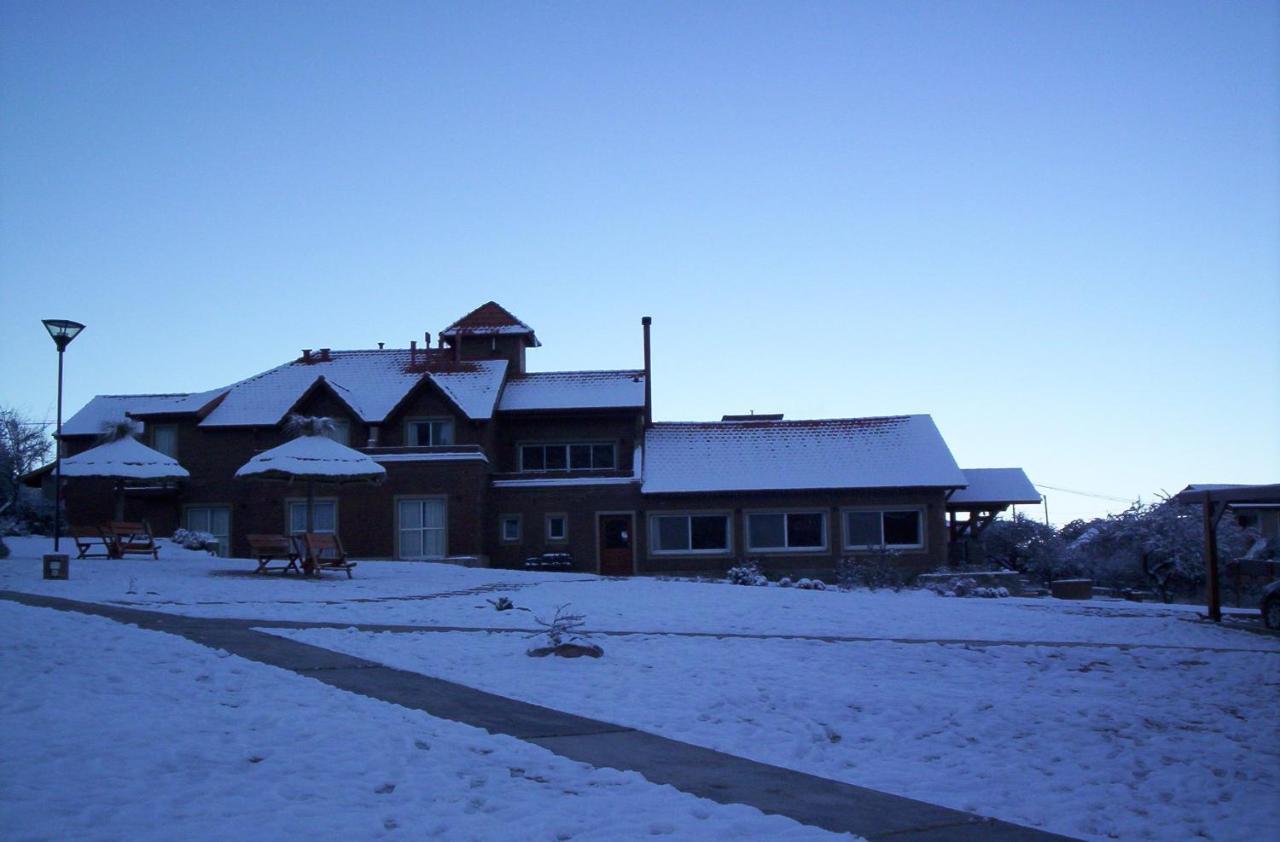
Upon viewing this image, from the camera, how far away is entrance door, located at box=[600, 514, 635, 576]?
35.8 metres

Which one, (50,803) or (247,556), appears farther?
(247,556)

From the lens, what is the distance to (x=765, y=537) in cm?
3625

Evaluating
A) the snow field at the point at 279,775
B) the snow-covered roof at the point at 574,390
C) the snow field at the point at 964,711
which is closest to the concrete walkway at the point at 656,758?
the snow field at the point at 279,775

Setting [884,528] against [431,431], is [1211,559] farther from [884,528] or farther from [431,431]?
[431,431]

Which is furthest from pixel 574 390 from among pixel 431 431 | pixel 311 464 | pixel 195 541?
pixel 311 464

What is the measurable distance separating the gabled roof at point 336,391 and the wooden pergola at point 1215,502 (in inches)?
862

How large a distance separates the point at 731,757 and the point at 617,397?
98.4 ft

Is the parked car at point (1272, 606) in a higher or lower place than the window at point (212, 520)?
lower

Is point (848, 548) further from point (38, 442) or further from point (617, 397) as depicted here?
point (38, 442)

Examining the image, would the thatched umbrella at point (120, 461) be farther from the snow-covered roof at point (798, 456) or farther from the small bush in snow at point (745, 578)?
the snow-covered roof at point (798, 456)

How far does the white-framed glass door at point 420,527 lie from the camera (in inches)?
1353

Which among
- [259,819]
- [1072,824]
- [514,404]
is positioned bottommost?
[1072,824]

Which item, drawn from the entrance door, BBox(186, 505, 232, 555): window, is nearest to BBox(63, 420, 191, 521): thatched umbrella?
BBox(186, 505, 232, 555): window

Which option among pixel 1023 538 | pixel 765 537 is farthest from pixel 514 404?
pixel 1023 538
